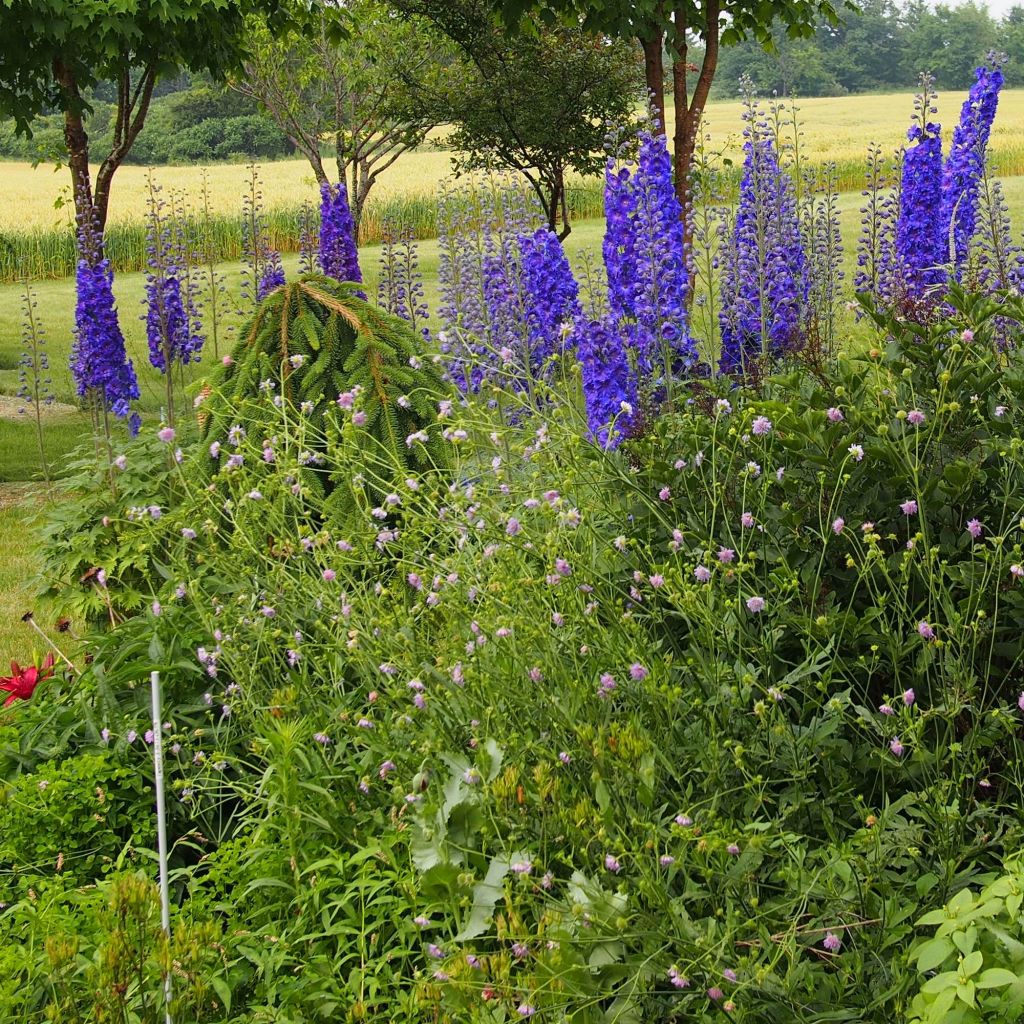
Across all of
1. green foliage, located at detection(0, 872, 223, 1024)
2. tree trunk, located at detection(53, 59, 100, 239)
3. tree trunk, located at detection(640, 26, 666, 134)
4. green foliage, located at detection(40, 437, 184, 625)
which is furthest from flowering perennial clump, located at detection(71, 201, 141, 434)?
green foliage, located at detection(0, 872, 223, 1024)

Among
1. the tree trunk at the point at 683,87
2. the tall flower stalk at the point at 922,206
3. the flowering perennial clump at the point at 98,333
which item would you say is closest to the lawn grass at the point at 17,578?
the flowering perennial clump at the point at 98,333

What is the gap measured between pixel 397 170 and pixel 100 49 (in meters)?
28.3

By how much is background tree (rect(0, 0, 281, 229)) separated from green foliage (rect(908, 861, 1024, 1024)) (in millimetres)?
6568

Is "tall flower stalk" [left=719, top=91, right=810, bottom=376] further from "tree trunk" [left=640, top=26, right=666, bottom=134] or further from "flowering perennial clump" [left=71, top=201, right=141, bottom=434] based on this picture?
"flowering perennial clump" [left=71, top=201, right=141, bottom=434]

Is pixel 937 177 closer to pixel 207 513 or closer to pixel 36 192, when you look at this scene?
pixel 207 513

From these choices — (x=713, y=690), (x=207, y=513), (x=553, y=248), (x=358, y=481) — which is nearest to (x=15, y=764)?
(x=207, y=513)

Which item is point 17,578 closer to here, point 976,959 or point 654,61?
point 654,61

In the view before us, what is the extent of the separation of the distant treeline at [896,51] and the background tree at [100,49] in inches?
1777

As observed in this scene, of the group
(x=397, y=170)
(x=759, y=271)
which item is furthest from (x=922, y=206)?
(x=397, y=170)

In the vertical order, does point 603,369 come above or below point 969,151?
below

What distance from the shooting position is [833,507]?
263 centimetres

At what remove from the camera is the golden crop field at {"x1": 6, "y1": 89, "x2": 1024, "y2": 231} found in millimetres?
27094

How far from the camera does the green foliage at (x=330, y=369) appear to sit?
4469 millimetres

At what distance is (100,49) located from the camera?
24.2 feet
